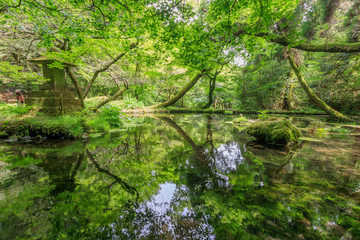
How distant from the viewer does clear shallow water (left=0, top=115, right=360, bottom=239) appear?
3.76ft

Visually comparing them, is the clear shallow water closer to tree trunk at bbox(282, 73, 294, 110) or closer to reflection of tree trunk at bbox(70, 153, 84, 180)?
reflection of tree trunk at bbox(70, 153, 84, 180)

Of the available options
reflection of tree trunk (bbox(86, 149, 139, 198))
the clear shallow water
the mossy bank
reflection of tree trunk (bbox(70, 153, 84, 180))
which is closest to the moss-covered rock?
the clear shallow water

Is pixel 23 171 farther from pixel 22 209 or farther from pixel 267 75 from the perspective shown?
pixel 267 75

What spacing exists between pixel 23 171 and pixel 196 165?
2.51m

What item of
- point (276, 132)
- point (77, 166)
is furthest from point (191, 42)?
point (77, 166)

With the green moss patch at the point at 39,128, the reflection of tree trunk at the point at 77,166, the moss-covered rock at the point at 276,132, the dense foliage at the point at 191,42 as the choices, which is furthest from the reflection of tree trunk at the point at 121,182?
the moss-covered rock at the point at 276,132

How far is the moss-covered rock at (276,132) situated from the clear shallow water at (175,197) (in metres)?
1.02

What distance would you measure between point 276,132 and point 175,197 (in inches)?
135

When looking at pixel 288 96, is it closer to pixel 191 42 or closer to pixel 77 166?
pixel 191 42

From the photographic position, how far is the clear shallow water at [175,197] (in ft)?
3.76

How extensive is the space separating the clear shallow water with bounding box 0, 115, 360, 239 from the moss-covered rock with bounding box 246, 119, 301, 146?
3.34ft

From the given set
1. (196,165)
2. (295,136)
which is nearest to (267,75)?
(295,136)

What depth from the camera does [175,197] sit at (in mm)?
1616

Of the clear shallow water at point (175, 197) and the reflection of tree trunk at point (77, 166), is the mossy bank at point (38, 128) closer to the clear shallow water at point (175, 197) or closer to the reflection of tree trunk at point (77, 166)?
the clear shallow water at point (175, 197)
